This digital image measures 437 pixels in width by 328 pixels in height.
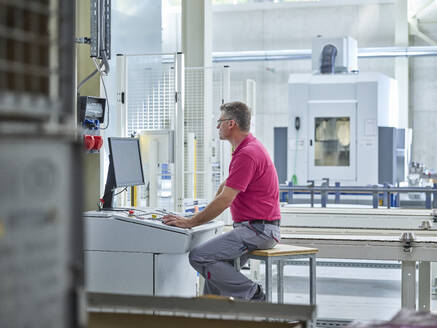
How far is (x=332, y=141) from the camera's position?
8.77m

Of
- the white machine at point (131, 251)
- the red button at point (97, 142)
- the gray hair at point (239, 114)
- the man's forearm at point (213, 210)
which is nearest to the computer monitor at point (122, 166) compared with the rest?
the white machine at point (131, 251)

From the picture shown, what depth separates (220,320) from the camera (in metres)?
1.45

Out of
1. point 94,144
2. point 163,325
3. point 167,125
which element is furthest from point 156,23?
point 163,325

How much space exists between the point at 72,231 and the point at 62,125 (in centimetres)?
15

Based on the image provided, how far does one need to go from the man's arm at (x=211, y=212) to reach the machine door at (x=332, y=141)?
510 centimetres

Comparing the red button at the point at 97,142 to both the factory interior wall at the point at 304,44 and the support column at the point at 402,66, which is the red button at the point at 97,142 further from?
the factory interior wall at the point at 304,44

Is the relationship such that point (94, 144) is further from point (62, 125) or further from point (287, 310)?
point (62, 125)

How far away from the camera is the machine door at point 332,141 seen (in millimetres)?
8656

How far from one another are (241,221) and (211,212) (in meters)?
0.24

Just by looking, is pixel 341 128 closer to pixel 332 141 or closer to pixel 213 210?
pixel 332 141

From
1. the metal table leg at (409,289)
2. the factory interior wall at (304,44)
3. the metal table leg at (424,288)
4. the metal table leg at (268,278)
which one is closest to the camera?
the metal table leg at (268,278)

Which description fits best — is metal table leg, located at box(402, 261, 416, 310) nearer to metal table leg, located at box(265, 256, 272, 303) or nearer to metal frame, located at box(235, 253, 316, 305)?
metal frame, located at box(235, 253, 316, 305)

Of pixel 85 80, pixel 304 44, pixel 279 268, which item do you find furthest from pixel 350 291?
pixel 304 44

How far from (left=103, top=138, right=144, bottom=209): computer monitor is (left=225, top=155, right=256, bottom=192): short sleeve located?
0.69 m
